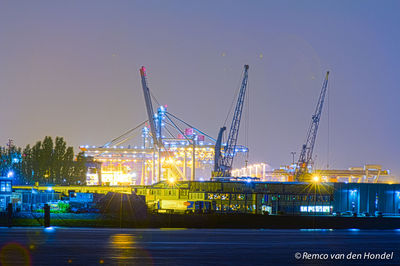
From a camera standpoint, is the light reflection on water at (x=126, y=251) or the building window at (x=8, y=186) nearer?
the light reflection on water at (x=126, y=251)

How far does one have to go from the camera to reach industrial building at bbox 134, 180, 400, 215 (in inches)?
3787

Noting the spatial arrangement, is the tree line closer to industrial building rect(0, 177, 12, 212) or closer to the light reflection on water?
industrial building rect(0, 177, 12, 212)

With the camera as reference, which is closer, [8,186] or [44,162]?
[8,186]

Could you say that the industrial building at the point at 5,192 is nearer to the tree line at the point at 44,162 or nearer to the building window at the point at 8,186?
the building window at the point at 8,186

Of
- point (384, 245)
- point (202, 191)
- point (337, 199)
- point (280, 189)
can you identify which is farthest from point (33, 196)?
point (384, 245)

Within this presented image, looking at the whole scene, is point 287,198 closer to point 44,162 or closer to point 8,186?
point 8,186

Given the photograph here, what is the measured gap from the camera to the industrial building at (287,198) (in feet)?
316

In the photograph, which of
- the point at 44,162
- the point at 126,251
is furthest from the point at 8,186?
the point at 44,162

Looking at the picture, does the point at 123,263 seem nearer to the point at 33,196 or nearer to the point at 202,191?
the point at 33,196

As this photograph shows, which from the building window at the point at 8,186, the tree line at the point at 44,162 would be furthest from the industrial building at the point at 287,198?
the tree line at the point at 44,162

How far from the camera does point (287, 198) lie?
103812 millimetres

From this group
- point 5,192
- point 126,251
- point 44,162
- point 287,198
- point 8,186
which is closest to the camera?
point 126,251

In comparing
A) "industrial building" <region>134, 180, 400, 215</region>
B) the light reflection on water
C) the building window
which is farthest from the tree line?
the light reflection on water

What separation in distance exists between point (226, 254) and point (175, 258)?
12.6ft
